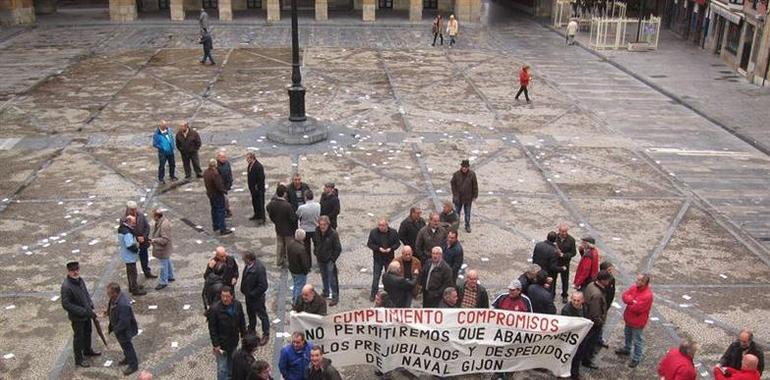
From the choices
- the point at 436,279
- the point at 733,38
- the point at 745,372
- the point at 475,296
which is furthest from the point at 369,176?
the point at 733,38

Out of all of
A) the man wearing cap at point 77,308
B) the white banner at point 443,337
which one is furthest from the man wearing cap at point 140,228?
the white banner at point 443,337

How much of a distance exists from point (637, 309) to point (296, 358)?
14.3ft

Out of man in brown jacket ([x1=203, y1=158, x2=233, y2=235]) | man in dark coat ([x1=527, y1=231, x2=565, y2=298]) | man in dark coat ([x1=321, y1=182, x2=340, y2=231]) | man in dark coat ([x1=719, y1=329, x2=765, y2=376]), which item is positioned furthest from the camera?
man in brown jacket ([x1=203, y1=158, x2=233, y2=235])

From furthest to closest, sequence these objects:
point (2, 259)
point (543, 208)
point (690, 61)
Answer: point (690, 61) < point (543, 208) < point (2, 259)

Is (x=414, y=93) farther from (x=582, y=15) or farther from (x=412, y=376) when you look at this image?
(x=582, y=15)

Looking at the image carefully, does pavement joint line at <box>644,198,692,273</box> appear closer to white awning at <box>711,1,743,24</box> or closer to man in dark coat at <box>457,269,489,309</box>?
man in dark coat at <box>457,269,489,309</box>

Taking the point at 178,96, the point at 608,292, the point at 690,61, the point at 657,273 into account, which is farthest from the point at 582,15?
the point at 608,292

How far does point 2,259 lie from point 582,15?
34738mm

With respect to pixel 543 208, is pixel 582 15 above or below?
above

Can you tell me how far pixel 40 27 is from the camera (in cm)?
3697

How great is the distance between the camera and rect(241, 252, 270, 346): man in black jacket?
932cm

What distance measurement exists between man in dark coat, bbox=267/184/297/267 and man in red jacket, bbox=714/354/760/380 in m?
6.39

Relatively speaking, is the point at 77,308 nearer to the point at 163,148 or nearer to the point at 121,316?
the point at 121,316

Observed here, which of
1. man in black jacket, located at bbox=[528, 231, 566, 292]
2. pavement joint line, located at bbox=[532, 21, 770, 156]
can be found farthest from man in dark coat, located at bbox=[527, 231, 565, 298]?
pavement joint line, located at bbox=[532, 21, 770, 156]
